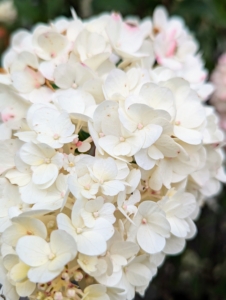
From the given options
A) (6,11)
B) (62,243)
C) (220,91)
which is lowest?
(6,11)

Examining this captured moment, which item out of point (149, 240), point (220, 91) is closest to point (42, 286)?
point (149, 240)

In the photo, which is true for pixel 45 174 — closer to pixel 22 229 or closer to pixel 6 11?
pixel 22 229

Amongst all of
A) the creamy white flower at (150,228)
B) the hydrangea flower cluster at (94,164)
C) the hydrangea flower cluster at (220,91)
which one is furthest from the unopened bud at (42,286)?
the hydrangea flower cluster at (220,91)

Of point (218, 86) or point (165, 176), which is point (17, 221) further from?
point (218, 86)

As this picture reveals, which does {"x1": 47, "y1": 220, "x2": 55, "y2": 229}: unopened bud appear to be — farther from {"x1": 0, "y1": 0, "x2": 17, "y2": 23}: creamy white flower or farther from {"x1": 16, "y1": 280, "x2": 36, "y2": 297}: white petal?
{"x1": 0, "y1": 0, "x2": 17, "y2": 23}: creamy white flower

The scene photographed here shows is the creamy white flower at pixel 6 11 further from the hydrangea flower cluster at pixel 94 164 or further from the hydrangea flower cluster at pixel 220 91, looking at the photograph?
the hydrangea flower cluster at pixel 94 164

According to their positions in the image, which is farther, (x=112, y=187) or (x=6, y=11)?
(x=6, y=11)
